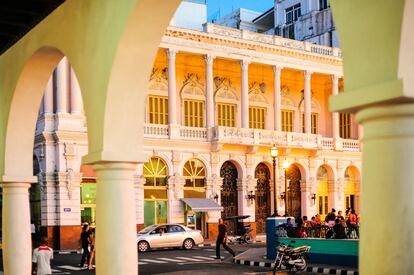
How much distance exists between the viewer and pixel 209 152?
3219 centimetres

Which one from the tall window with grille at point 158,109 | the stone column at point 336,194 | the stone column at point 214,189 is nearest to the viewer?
the stone column at point 214,189

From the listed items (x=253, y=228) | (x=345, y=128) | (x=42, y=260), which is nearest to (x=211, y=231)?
(x=253, y=228)

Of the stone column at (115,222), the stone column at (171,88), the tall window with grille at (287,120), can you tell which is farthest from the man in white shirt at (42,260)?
the tall window with grille at (287,120)

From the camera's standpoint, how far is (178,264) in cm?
1925

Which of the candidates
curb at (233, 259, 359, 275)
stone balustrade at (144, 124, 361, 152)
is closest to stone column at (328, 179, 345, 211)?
stone balustrade at (144, 124, 361, 152)

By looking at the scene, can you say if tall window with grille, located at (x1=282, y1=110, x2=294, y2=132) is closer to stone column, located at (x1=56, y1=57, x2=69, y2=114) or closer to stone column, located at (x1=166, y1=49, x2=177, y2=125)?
stone column, located at (x1=166, y1=49, x2=177, y2=125)

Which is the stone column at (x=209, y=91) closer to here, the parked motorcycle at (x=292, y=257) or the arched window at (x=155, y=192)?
the arched window at (x=155, y=192)

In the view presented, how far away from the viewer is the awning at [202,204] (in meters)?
30.1

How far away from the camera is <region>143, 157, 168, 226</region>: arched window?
30.3 meters

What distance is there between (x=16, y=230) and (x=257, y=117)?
89.3 ft

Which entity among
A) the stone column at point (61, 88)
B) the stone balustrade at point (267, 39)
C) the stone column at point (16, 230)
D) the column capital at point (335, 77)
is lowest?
the stone column at point (16, 230)

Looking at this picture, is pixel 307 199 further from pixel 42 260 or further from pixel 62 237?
pixel 42 260

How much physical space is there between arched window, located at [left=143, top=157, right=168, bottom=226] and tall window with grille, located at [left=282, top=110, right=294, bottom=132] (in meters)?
9.40

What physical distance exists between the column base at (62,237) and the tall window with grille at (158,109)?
7.38 m
